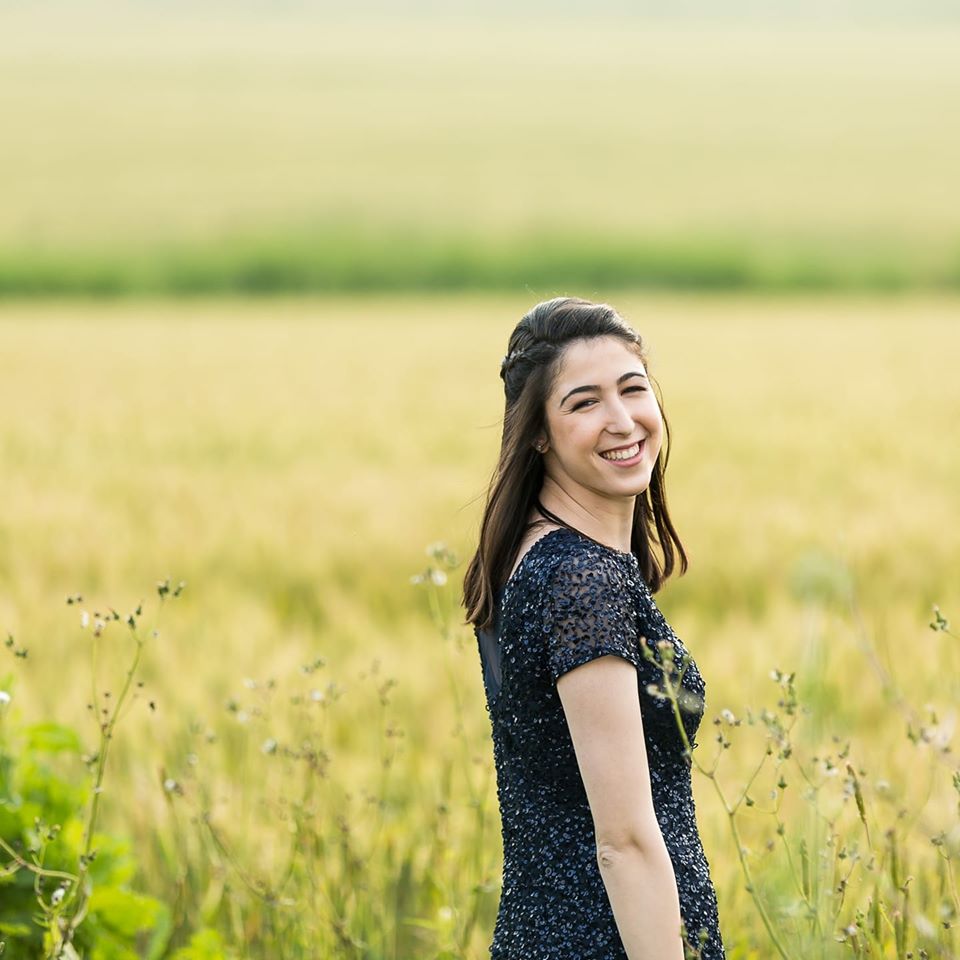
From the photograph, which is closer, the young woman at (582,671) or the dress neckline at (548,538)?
the young woman at (582,671)

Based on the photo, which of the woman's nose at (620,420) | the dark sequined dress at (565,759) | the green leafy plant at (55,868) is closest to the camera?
the dark sequined dress at (565,759)

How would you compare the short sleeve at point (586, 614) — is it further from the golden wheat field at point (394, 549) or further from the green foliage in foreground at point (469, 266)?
the green foliage in foreground at point (469, 266)

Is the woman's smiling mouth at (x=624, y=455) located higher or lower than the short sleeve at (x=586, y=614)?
higher

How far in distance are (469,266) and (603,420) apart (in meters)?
21.7

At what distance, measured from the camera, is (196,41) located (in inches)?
2124

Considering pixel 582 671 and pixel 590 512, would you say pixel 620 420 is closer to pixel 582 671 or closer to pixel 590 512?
pixel 590 512

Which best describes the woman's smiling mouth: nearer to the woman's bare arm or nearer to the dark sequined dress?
the dark sequined dress

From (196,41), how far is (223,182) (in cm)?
2671

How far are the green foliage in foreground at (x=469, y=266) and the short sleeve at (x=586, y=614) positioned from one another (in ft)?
67.2

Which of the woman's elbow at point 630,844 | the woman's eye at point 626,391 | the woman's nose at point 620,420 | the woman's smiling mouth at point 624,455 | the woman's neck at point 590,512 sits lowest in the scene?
the woman's elbow at point 630,844

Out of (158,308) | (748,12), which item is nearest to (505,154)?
(158,308)

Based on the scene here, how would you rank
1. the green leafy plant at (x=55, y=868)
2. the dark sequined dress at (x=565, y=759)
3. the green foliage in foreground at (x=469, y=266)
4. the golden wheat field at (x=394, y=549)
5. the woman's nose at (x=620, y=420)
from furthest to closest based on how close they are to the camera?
the green foliage in foreground at (x=469, y=266) < the golden wheat field at (x=394, y=549) < the green leafy plant at (x=55, y=868) < the woman's nose at (x=620, y=420) < the dark sequined dress at (x=565, y=759)

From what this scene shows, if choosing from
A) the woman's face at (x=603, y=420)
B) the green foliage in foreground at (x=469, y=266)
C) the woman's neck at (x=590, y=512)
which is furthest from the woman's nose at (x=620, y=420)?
the green foliage in foreground at (x=469, y=266)

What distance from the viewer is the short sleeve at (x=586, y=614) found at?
6.17 feet
